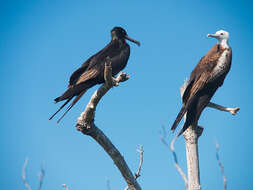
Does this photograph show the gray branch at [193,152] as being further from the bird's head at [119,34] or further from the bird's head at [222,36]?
the bird's head at [119,34]

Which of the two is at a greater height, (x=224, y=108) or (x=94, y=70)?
(x=94, y=70)

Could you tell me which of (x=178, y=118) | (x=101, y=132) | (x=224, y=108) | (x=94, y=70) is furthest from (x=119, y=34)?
(x=101, y=132)

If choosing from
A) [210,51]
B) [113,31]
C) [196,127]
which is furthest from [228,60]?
[113,31]

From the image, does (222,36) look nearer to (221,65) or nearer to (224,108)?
(221,65)

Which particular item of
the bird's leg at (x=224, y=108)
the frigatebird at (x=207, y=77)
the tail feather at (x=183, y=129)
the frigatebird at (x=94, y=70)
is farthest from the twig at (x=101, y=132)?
the bird's leg at (x=224, y=108)

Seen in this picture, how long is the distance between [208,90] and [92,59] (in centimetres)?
159

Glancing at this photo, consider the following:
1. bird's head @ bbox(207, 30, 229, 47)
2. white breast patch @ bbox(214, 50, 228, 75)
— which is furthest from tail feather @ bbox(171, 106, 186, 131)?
bird's head @ bbox(207, 30, 229, 47)

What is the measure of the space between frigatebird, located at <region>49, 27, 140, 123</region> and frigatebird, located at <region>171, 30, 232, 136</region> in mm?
946

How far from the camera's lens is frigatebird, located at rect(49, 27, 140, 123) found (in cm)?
386

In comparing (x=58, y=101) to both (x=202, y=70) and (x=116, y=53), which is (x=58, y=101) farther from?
(x=202, y=70)

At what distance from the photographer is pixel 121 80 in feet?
10.8

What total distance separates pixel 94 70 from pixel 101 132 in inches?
40.4

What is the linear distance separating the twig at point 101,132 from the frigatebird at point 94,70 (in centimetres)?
45

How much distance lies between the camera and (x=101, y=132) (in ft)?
10.6
